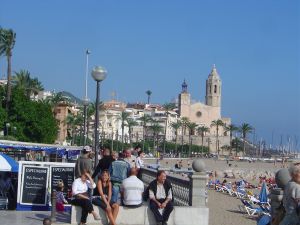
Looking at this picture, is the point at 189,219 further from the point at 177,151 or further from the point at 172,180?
the point at 177,151

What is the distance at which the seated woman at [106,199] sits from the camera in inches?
512

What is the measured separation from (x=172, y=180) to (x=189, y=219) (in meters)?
3.01

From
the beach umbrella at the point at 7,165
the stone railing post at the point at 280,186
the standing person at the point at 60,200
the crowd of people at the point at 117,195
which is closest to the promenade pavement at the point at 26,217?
the standing person at the point at 60,200

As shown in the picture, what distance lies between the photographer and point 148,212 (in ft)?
43.9

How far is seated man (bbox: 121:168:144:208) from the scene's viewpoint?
13.2m

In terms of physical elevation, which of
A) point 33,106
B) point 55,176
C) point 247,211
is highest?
point 33,106

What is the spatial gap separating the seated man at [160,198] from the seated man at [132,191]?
0.29 m

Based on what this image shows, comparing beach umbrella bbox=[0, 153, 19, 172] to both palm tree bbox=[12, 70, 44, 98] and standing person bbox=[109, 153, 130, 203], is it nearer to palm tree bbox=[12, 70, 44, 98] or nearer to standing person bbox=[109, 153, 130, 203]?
standing person bbox=[109, 153, 130, 203]

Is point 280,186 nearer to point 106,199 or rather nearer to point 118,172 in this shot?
point 106,199

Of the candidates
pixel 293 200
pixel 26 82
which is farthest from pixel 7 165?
pixel 26 82

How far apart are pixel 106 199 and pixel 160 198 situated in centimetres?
113

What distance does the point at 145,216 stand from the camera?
13.4 m

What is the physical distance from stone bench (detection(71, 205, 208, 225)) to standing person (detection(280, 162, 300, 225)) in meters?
4.54

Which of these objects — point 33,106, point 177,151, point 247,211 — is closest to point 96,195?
point 247,211
